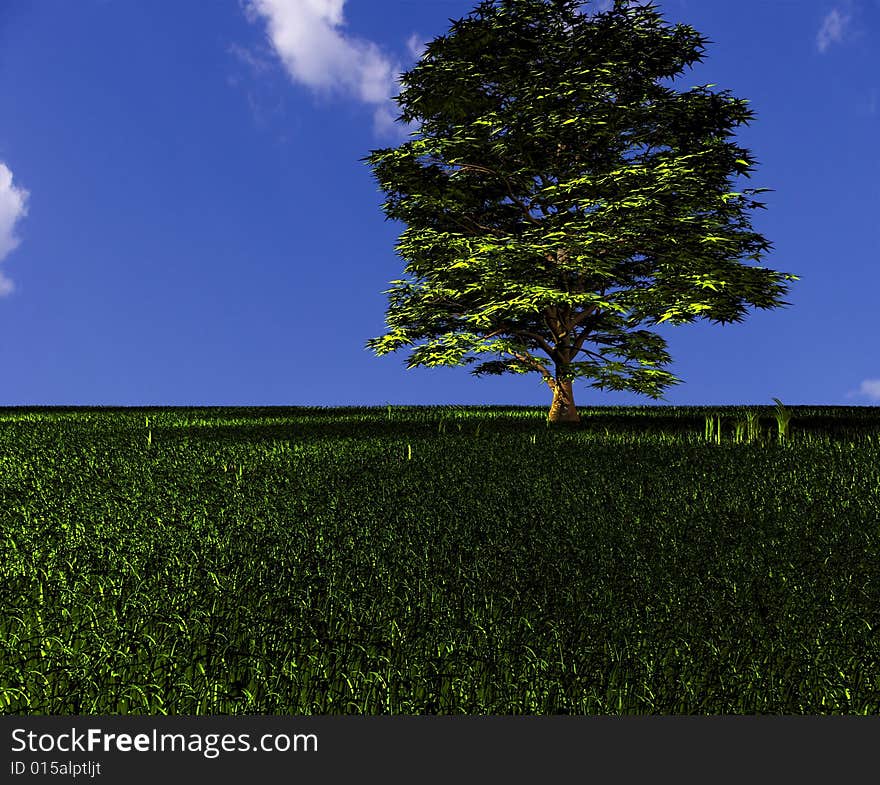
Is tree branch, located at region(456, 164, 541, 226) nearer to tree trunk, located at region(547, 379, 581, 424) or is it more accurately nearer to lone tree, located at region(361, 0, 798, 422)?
lone tree, located at region(361, 0, 798, 422)

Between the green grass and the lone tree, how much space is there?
8.70 m

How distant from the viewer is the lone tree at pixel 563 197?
20.3 meters

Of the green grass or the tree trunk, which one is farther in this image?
the tree trunk

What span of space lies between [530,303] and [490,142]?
5663 millimetres

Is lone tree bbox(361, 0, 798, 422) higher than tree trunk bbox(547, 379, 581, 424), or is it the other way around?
lone tree bbox(361, 0, 798, 422)

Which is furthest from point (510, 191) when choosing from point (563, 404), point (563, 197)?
point (563, 404)

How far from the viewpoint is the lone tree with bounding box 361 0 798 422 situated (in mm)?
20281

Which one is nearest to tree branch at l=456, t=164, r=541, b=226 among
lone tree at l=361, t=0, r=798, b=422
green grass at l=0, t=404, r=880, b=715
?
lone tree at l=361, t=0, r=798, b=422

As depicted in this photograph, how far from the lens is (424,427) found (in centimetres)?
2003

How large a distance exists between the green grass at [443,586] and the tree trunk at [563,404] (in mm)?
9500

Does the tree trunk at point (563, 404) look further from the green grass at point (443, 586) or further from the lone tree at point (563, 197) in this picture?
the green grass at point (443, 586)

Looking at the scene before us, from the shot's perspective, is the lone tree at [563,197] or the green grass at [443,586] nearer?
the green grass at [443,586]

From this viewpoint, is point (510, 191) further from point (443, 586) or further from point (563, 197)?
point (443, 586)

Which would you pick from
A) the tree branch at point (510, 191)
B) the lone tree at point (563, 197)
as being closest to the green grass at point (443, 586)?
the lone tree at point (563, 197)
